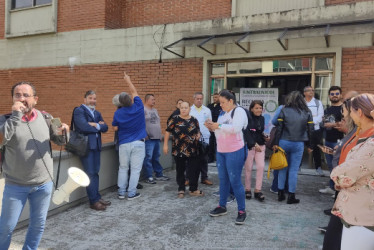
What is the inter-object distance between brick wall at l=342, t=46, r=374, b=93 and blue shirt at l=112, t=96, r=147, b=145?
4.79 meters

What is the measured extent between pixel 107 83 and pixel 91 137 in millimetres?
5324

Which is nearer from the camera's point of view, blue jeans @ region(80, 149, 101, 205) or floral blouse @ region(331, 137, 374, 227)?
floral blouse @ region(331, 137, 374, 227)

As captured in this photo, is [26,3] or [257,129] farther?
[26,3]

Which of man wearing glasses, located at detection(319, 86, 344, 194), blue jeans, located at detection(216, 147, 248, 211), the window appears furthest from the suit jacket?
the window

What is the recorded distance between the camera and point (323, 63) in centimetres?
734

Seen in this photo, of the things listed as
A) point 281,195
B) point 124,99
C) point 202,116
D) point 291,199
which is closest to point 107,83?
point 202,116

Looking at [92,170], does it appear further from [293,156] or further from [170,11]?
[170,11]

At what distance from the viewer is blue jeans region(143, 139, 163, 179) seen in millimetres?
6258

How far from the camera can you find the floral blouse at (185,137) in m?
5.20

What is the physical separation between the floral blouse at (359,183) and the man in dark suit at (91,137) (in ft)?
11.4

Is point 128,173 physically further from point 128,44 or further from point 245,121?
point 128,44

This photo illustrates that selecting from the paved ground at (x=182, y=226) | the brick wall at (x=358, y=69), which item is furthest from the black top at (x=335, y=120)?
the brick wall at (x=358, y=69)

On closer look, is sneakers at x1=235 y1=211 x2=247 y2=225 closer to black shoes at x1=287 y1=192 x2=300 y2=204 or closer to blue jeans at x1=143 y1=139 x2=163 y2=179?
black shoes at x1=287 y1=192 x2=300 y2=204

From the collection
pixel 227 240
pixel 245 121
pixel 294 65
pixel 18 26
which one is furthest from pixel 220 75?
pixel 18 26
